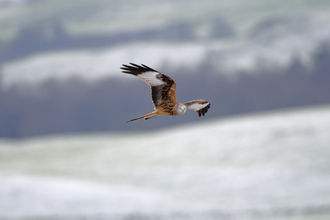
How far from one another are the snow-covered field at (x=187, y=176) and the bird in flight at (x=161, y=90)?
85.5 ft

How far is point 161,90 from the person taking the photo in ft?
4.81

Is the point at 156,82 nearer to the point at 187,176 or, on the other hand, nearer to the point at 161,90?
the point at 161,90

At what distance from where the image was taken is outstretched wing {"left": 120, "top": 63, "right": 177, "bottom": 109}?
143 cm

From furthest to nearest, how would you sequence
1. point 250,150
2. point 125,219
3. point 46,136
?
point 46,136
point 250,150
point 125,219

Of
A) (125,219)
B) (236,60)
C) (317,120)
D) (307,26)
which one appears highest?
(307,26)

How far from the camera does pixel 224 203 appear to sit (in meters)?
29.9

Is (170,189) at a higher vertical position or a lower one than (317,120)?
lower

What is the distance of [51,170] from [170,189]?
14.5 m

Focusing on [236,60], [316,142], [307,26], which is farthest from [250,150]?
[307,26]

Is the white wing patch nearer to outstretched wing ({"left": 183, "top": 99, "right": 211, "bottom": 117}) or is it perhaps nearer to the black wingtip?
outstretched wing ({"left": 183, "top": 99, "right": 211, "bottom": 117})

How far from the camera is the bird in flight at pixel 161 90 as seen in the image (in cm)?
134

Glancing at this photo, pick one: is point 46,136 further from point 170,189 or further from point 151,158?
point 170,189

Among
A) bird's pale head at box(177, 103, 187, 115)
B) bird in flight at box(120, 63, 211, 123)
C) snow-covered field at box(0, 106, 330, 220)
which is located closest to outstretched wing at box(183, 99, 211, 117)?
bird in flight at box(120, 63, 211, 123)

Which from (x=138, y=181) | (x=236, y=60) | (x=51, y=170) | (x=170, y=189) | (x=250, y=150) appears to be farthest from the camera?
(x=236, y=60)
